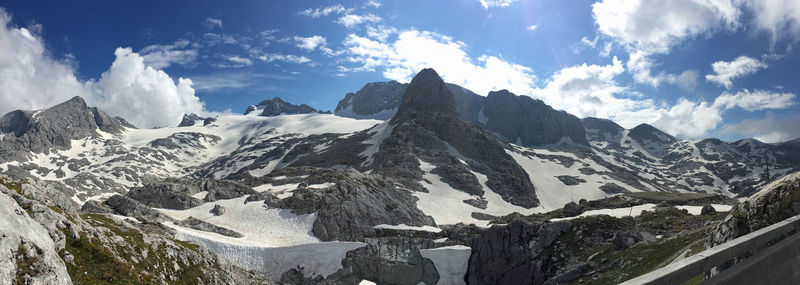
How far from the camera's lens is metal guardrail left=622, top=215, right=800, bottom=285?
175 inches

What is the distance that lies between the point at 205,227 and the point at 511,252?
45.9 metres

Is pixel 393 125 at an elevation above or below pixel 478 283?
above

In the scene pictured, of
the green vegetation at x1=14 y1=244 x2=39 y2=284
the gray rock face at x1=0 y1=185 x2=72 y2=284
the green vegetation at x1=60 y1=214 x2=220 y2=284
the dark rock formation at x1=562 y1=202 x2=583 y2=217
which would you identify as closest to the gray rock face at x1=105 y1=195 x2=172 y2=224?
the green vegetation at x1=60 y1=214 x2=220 y2=284

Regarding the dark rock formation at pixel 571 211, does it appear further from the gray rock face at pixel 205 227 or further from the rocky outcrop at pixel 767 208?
the rocky outcrop at pixel 767 208

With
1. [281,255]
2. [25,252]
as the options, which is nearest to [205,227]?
[281,255]

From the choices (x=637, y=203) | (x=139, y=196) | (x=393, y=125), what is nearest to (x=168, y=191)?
(x=139, y=196)

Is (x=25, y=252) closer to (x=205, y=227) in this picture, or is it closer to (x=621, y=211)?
(x=205, y=227)

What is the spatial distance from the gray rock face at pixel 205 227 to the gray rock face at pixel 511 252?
3669 centimetres

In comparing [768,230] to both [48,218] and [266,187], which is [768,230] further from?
[266,187]

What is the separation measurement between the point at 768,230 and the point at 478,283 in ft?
168

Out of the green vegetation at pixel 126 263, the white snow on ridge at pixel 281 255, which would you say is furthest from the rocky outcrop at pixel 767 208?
the white snow on ridge at pixel 281 255

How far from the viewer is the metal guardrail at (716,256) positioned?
175 inches

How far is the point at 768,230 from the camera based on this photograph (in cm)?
654

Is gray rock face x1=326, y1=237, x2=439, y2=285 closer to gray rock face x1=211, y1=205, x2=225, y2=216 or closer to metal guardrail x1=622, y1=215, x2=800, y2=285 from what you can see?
gray rock face x1=211, y1=205, x2=225, y2=216
